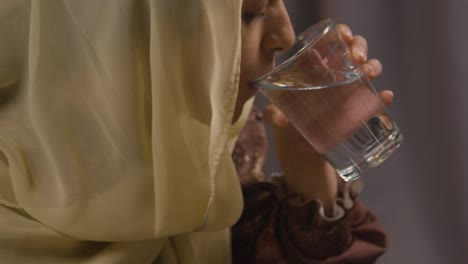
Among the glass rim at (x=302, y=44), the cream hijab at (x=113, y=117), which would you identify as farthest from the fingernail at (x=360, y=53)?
the cream hijab at (x=113, y=117)

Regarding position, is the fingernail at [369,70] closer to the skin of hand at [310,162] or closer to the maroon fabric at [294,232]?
the skin of hand at [310,162]

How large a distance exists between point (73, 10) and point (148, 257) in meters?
0.29

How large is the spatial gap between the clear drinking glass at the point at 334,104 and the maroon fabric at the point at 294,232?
0.12 meters

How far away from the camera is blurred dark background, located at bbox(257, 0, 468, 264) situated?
0.97 metres

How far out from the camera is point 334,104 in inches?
24.0

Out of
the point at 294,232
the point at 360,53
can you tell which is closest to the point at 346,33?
the point at 360,53

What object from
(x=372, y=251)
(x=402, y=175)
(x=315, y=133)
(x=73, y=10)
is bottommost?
(x=402, y=175)

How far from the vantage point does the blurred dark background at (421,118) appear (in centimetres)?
97

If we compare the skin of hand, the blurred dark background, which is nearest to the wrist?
the skin of hand

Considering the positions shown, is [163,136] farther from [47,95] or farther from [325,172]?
[325,172]

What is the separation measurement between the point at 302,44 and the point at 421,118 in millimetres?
454

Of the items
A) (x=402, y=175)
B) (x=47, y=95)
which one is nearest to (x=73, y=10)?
(x=47, y=95)

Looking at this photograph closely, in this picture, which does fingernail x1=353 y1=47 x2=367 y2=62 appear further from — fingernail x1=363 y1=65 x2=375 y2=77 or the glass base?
the glass base

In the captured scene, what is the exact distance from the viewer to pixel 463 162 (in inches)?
38.7
